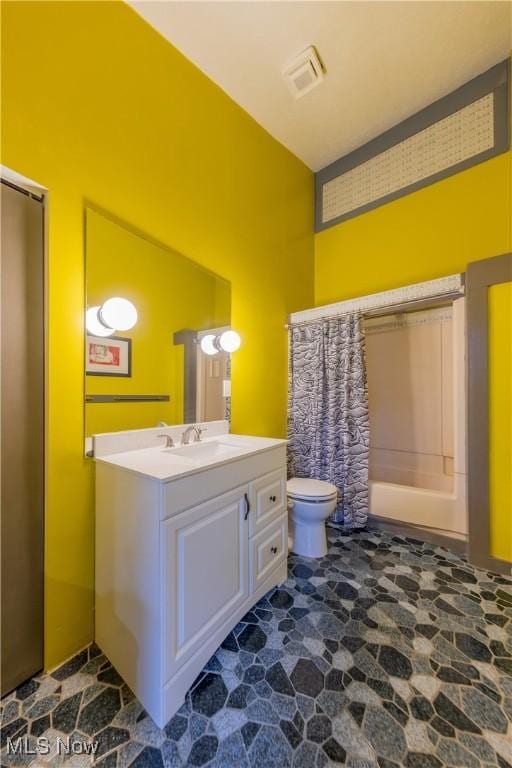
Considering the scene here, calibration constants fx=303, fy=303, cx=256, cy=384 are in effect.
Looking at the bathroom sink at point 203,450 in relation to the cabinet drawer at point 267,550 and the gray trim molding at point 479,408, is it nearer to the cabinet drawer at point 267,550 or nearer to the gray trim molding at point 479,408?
the cabinet drawer at point 267,550

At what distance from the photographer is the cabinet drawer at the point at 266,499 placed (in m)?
1.49

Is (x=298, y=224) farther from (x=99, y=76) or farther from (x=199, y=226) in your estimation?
(x=99, y=76)

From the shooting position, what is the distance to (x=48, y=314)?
124cm

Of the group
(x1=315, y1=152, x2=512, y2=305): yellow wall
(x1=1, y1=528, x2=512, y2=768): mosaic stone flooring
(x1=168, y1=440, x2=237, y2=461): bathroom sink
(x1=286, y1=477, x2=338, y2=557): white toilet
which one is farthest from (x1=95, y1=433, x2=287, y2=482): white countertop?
(x1=315, y1=152, x2=512, y2=305): yellow wall

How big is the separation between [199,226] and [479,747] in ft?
8.35

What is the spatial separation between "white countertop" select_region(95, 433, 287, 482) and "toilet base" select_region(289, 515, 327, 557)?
705mm

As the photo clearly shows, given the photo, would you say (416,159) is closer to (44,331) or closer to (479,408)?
(479,408)

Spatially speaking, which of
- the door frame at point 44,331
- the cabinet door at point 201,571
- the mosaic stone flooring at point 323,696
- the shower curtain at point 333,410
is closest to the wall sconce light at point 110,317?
the door frame at point 44,331

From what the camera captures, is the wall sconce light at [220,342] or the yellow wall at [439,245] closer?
the yellow wall at [439,245]

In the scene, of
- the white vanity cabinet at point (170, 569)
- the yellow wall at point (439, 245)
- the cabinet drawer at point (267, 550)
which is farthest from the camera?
the yellow wall at point (439, 245)

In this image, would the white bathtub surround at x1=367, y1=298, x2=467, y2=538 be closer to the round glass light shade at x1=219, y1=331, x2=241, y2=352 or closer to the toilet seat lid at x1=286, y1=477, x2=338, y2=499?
the toilet seat lid at x1=286, y1=477, x2=338, y2=499

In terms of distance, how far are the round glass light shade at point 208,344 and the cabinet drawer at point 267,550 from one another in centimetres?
109

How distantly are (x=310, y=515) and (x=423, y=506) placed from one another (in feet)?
2.83

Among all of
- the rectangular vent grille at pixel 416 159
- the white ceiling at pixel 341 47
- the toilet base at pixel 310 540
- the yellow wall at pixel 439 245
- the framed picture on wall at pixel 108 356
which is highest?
the white ceiling at pixel 341 47
